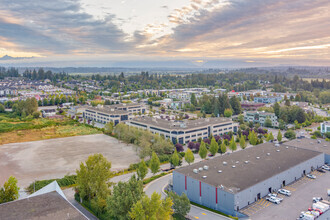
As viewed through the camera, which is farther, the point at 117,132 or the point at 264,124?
the point at 264,124

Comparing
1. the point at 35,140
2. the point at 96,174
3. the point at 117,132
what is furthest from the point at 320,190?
the point at 35,140

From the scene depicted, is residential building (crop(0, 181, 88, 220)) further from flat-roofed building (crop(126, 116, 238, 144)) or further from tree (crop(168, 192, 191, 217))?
flat-roofed building (crop(126, 116, 238, 144))

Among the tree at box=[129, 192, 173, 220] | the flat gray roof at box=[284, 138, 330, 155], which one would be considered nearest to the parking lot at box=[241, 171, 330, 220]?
the flat gray roof at box=[284, 138, 330, 155]

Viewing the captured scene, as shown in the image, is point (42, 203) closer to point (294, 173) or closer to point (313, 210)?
point (313, 210)

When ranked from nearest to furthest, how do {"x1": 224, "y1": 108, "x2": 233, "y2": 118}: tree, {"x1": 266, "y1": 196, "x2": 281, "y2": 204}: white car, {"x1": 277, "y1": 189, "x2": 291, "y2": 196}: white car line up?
{"x1": 266, "y1": 196, "x2": 281, "y2": 204}: white car
{"x1": 277, "y1": 189, "x2": 291, "y2": 196}: white car
{"x1": 224, "y1": 108, "x2": 233, "y2": 118}: tree

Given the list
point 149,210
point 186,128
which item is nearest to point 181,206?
point 149,210

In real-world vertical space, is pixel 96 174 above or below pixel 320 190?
above
